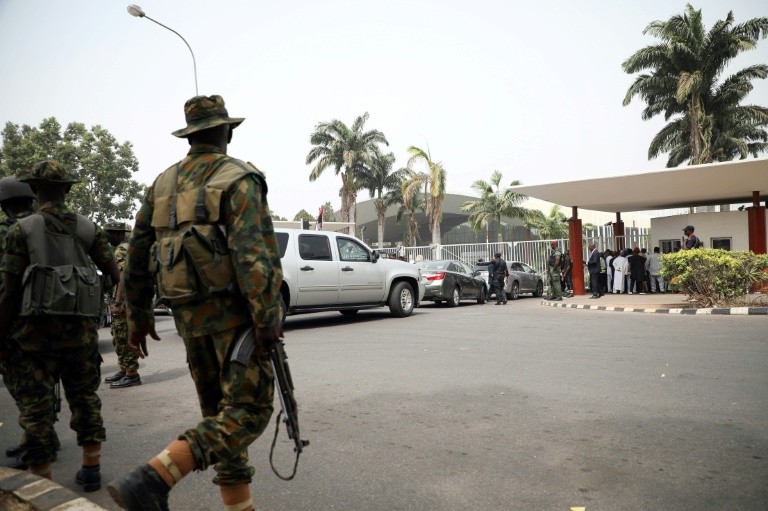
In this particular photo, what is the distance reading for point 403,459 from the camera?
3963 millimetres

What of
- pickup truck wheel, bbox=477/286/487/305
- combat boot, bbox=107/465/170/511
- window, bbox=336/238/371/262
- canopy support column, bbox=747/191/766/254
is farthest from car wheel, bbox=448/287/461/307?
combat boot, bbox=107/465/170/511

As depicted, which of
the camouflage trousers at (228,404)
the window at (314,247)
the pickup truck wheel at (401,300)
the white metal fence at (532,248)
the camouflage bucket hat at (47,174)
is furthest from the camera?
the white metal fence at (532,248)

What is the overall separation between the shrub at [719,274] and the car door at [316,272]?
26.6ft

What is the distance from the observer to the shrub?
13742 millimetres

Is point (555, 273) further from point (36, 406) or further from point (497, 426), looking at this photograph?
point (36, 406)

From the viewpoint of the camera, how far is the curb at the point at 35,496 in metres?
2.68

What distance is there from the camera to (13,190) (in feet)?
14.0

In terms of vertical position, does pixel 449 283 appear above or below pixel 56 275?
below

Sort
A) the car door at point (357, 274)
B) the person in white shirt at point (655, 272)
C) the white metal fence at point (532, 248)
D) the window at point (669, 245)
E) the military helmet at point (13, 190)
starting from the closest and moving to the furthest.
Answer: the military helmet at point (13, 190) → the car door at point (357, 274) → the person in white shirt at point (655, 272) → the window at point (669, 245) → the white metal fence at point (532, 248)

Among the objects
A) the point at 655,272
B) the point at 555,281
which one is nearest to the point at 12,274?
the point at 555,281

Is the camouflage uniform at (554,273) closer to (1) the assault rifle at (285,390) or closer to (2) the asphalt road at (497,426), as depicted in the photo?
(2) the asphalt road at (497,426)

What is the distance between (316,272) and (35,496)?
357 inches

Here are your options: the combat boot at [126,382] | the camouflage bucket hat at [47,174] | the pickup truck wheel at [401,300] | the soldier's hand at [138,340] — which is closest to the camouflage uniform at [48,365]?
the camouflage bucket hat at [47,174]

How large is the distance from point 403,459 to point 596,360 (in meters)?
4.36
